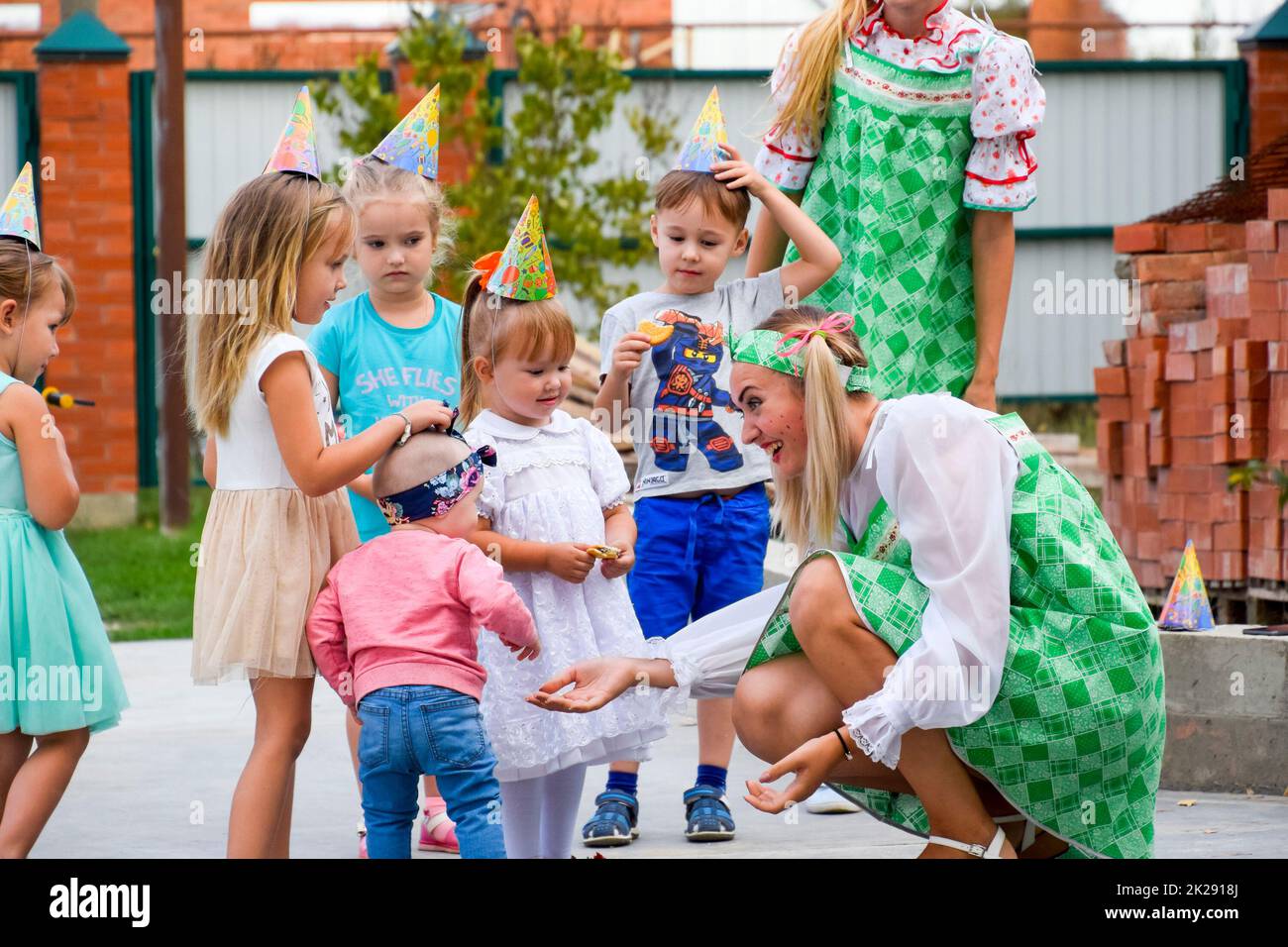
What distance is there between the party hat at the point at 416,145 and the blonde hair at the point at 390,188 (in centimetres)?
2

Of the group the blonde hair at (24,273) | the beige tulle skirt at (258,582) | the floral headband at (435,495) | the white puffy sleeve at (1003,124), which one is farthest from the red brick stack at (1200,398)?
the blonde hair at (24,273)

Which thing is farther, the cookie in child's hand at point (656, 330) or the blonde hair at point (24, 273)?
the cookie in child's hand at point (656, 330)

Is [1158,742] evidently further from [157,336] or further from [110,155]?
[110,155]

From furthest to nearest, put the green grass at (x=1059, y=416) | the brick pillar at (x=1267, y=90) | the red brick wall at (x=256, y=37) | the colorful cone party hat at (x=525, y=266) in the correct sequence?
the red brick wall at (x=256, y=37) → the green grass at (x=1059, y=416) → the brick pillar at (x=1267, y=90) → the colorful cone party hat at (x=525, y=266)

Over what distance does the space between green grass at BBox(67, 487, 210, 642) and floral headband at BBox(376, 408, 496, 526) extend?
392 cm

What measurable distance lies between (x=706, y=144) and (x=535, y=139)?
714cm

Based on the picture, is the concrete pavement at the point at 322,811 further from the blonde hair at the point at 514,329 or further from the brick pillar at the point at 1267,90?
the brick pillar at the point at 1267,90

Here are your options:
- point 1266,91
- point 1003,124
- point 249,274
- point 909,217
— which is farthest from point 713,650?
point 1266,91

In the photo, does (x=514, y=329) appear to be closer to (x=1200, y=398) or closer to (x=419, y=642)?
(x=419, y=642)

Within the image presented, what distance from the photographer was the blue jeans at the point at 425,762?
2.94 meters

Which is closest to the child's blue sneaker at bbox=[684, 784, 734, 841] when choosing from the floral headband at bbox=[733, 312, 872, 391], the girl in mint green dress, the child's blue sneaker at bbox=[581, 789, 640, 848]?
the child's blue sneaker at bbox=[581, 789, 640, 848]

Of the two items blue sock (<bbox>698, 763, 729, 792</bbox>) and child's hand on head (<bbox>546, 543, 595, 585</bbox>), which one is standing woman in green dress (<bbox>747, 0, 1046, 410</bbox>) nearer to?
child's hand on head (<bbox>546, 543, 595, 585</bbox>)

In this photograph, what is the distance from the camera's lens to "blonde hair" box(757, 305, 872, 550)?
3.03 meters
